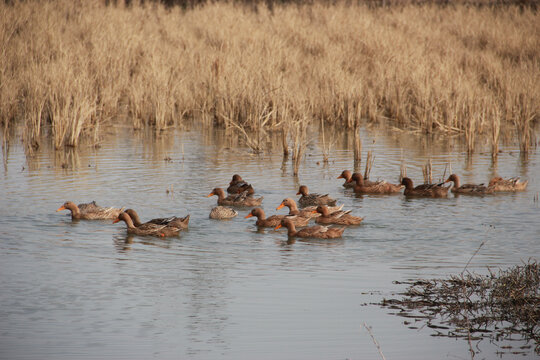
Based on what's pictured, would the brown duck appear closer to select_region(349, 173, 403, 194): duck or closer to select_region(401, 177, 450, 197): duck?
select_region(349, 173, 403, 194): duck

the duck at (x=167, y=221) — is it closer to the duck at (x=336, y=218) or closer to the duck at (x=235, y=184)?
the duck at (x=336, y=218)

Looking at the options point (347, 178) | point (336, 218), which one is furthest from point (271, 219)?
point (347, 178)

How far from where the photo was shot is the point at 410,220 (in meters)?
13.2

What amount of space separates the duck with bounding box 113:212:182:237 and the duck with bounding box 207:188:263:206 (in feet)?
6.62

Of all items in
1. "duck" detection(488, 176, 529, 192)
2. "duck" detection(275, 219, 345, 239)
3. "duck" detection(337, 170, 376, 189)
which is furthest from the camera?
"duck" detection(337, 170, 376, 189)

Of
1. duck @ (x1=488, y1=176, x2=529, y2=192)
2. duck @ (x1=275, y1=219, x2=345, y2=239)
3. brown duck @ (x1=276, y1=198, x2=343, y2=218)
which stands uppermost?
duck @ (x1=488, y1=176, x2=529, y2=192)

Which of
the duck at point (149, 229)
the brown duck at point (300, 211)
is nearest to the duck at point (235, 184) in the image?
the brown duck at point (300, 211)

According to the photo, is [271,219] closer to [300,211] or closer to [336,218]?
[300,211]

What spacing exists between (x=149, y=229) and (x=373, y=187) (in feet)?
16.1

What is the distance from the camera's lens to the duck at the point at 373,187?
15336 millimetres

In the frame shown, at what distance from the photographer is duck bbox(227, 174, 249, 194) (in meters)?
15.3

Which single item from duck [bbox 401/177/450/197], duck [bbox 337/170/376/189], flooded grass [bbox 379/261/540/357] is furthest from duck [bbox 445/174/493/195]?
flooded grass [bbox 379/261/540/357]

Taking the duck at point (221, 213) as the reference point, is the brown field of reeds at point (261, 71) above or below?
above

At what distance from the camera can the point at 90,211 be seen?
13148 mm
